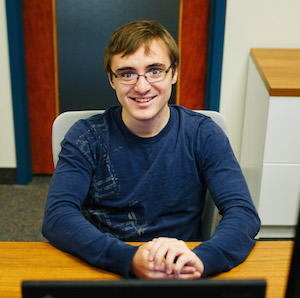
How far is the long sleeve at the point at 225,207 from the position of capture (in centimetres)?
99

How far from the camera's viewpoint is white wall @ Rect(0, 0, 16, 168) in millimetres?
2590

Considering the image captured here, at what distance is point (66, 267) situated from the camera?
0.98 meters

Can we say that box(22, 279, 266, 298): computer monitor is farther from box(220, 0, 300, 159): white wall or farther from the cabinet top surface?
box(220, 0, 300, 159): white wall

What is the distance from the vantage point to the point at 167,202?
1.28 m

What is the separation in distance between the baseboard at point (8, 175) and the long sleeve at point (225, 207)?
5.99 ft

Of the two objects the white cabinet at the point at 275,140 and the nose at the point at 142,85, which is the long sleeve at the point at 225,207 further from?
the white cabinet at the point at 275,140

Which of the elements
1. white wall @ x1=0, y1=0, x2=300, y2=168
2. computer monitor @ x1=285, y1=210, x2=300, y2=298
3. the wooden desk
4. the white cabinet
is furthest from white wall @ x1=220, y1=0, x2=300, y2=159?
computer monitor @ x1=285, y1=210, x2=300, y2=298

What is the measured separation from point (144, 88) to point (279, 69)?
1134 millimetres

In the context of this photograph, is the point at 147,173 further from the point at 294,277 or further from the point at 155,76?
the point at 294,277

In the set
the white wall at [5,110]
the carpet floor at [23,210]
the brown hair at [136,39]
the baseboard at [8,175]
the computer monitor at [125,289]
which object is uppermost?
the brown hair at [136,39]

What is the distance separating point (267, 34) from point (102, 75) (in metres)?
0.93

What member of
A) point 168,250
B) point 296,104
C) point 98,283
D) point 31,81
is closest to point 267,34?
point 296,104

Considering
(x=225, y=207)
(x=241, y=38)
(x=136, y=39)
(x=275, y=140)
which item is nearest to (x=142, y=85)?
(x=136, y=39)

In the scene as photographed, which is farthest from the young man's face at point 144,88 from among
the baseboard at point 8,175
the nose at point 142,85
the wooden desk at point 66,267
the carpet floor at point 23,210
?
the baseboard at point 8,175
